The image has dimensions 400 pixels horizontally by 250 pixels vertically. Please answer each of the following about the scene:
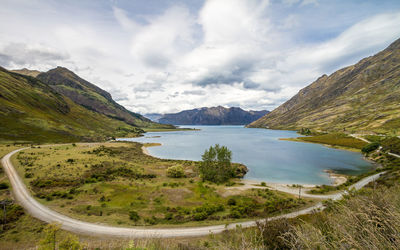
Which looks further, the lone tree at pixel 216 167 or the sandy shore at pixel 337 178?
the lone tree at pixel 216 167

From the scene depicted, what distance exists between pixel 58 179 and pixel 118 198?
20.3 m

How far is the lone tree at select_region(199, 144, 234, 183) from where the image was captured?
59.4 metres

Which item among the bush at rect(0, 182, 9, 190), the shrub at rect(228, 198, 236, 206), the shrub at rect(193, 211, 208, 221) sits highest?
the bush at rect(0, 182, 9, 190)

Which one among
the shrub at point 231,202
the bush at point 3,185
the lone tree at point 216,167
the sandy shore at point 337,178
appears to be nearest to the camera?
the bush at point 3,185

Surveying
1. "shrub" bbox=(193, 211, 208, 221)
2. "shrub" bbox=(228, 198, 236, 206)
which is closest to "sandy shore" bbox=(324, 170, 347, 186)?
"shrub" bbox=(228, 198, 236, 206)

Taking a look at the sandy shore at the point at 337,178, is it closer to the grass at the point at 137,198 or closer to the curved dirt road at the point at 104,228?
the grass at the point at 137,198

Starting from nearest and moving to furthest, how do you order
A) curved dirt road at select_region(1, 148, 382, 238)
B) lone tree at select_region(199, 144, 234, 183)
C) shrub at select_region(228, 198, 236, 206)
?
curved dirt road at select_region(1, 148, 382, 238), shrub at select_region(228, 198, 236, 206), lone tree at select_region(199, 144, 234, 183)

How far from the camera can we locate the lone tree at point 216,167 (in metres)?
59.4

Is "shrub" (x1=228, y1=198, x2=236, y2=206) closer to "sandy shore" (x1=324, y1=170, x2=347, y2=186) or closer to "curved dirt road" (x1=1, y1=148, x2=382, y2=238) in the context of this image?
"curved dirt road" (x1=1, y1=148, x2=382, y2=238)

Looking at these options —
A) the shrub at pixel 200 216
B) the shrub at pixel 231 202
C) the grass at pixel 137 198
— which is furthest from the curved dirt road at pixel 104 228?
the shrub at pixel 231 202

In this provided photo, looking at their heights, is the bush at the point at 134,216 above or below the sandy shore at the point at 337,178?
above

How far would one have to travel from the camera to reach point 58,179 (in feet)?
148

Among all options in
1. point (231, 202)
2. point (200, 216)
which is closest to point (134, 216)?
point (200, 216)

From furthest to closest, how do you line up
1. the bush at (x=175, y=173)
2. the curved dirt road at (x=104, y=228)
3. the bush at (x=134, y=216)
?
the bush at (x=175, y=173) → the bush at (x=134, y=216) → the curved dirt road at (x=104, y=228)
